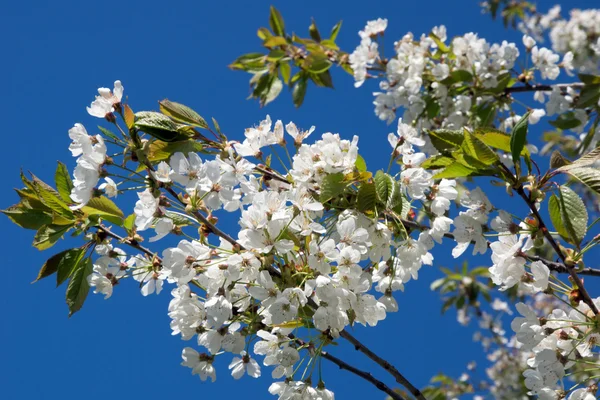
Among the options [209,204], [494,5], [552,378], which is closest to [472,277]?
[494,5]

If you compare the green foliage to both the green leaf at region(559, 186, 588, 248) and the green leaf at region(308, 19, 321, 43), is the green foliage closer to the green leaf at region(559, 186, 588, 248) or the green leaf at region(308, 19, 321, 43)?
the green leaf at region(308, 19, 321, 43)

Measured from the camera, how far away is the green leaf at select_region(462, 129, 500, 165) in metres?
1.79

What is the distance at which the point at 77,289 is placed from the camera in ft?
7.00

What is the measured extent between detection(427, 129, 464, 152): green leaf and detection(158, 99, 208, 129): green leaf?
0.80 metres

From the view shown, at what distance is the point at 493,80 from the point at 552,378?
2332mm

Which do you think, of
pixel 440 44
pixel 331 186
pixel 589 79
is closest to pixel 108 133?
pixel 331 186

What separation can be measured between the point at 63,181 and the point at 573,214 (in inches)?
66.7

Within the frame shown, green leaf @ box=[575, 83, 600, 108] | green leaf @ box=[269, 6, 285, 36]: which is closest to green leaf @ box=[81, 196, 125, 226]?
green leaf @ box=[269, 6, 285, 36]

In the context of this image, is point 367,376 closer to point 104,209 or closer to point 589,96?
point 104,209

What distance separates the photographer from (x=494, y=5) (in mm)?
8289

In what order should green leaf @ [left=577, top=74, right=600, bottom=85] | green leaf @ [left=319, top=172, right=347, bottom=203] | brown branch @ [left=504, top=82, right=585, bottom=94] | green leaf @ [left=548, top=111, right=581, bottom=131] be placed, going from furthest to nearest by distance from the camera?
green leaf @ [left=548, top=111, right=581, bottom=131], brown branch @ [left=504, top=82, right=585, bottom=94], green leaf @ [left=577, top=74, right=600, bottom=85], green leaf @ [left=319, top=172, right=347, bottom=203]

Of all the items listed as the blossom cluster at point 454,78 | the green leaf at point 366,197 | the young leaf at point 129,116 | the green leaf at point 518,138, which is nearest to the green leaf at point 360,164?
the green leaf at point 366,197

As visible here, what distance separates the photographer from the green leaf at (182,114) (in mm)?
2096

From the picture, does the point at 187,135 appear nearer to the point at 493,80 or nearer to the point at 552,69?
the point at 493,80
